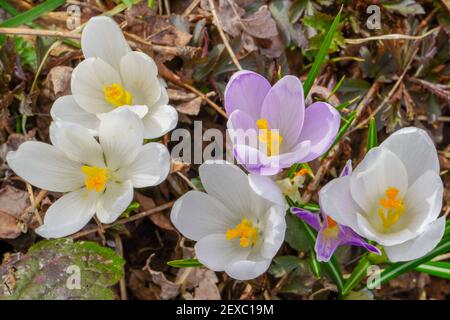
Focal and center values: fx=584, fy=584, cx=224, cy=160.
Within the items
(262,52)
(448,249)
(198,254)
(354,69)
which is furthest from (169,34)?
(448,249)

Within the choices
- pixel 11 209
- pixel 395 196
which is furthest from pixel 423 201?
pixel 11 209

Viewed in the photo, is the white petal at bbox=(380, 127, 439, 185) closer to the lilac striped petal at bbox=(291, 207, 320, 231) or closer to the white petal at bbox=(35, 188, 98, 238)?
the lilac striped petal at bbox=(291, 207, 320, 231)

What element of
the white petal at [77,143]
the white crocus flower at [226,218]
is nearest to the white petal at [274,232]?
the white crocus flower at [226,218]

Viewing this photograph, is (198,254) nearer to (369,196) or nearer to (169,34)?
(369,196)

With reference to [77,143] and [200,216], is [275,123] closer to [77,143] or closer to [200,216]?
[200,216]

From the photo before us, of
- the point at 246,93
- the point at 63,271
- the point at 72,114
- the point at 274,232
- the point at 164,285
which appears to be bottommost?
the point at 164,285

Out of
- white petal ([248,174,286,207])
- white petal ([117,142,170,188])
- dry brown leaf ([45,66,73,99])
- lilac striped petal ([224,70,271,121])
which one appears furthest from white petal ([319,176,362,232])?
dry brown leaf ([45,66,73,99])
